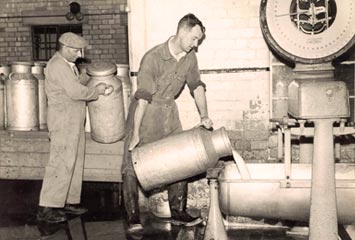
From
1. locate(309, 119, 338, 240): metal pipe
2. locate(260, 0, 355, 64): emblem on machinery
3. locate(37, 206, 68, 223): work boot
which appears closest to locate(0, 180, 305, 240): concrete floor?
locate(37, 206, 68, 223): work boot

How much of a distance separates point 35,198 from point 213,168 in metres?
2.95

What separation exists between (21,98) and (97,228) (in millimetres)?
1789

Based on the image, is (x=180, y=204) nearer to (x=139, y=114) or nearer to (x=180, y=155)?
(x=180, y=155)

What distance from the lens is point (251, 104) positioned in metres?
5.07

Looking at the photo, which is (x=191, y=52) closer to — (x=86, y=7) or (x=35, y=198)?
(x=35, y=198)

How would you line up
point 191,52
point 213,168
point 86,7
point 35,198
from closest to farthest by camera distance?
point 213,168
point 191,52
point 35,198
point 86,7

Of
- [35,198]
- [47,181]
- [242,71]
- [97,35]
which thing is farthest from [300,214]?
[97,35]

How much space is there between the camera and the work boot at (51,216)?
17.1ft

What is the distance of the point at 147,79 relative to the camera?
4.61 meters

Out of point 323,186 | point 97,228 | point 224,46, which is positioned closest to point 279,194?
point 323,186

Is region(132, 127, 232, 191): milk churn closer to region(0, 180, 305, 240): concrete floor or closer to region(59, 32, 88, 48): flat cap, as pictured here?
region(0, 180, 305, 240): concrete floor

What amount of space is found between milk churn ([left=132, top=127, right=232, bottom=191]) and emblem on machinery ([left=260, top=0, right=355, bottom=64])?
102cm

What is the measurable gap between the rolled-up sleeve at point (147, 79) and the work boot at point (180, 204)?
941mm

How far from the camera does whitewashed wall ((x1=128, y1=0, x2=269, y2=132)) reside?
5.00m
